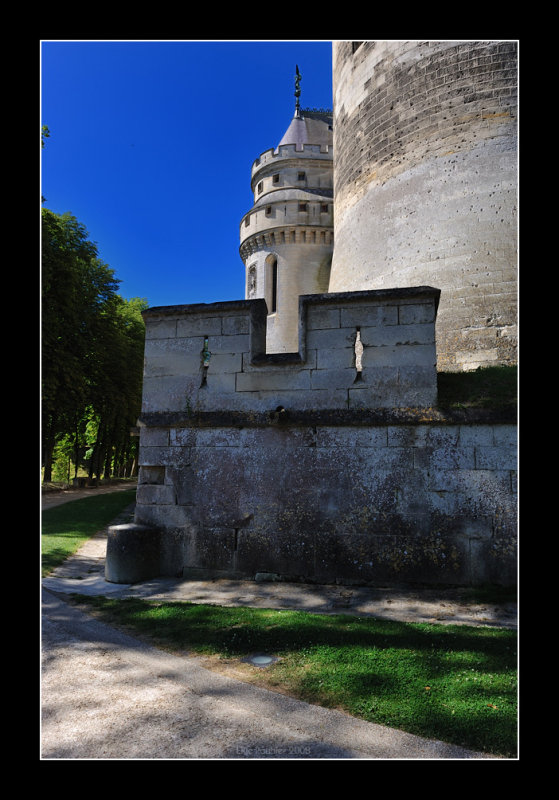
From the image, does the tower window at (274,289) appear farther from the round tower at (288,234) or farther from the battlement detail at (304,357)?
the battlement detail at (304,357)

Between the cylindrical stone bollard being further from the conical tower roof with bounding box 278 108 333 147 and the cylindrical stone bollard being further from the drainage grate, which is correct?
the conical tower roof with bounding box 278 108 333 147

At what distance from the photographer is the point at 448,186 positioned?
37.1 ft

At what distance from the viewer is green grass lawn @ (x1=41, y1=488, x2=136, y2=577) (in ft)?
28.8

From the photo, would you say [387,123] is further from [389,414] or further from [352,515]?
[352,515]

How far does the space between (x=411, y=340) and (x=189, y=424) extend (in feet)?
10.6

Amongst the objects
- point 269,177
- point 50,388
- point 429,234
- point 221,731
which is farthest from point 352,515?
point 269,177

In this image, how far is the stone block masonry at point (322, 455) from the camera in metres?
6.14

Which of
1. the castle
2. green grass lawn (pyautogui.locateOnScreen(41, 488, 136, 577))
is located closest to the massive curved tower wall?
the castle

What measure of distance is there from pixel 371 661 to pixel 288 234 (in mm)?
22965

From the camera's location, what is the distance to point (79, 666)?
393 centimetres

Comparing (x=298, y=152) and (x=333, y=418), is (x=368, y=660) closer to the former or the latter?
(x=333, y=418)

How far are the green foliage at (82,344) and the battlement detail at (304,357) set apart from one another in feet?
39.9

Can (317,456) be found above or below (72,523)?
above

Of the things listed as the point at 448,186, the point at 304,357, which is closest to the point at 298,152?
the point at 448,186
